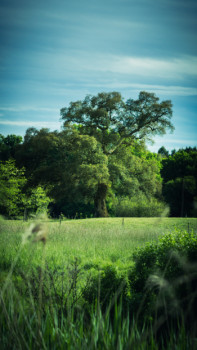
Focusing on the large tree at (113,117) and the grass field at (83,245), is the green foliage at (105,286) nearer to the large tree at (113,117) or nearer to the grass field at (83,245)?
the grass field at (83,245)

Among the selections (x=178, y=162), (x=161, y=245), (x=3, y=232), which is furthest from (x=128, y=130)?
(x=161, y=245)

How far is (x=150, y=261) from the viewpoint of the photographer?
14.4ft

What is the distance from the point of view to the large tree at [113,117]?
24.6 meters

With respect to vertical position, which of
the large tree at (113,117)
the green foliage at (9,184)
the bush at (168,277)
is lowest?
the bush at (168,277)

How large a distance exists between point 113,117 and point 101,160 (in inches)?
205

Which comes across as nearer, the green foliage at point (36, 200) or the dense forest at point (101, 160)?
the dense forest at point (101, 160)

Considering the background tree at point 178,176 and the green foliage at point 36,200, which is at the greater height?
the background tree at point 178,176

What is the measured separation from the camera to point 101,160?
2238cm

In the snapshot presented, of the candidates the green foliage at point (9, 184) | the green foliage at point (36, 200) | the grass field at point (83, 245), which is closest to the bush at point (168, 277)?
the grass field at point (83, 245)

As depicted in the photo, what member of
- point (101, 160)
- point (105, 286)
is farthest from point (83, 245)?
point (101, 160)

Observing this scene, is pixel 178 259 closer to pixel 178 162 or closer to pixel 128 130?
pixel 128 130

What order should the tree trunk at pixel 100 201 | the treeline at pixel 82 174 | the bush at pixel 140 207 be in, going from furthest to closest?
1. the bush at pixel 140 207
2. the tree trunk at pixel 100 201
3. the treeline at pixel 82 174

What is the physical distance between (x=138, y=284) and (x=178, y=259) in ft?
3.25

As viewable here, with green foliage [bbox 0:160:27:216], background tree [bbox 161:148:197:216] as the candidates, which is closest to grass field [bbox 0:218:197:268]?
background tree [bbox 161:148:197:216]
